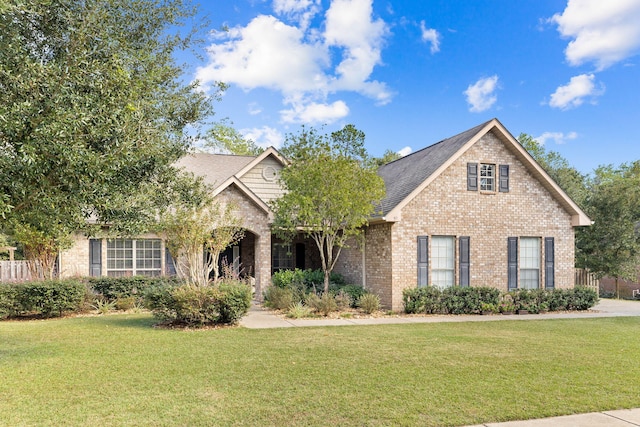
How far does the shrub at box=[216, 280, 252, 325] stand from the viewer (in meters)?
12.9

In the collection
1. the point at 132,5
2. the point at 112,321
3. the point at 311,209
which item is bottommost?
the point at 112,321

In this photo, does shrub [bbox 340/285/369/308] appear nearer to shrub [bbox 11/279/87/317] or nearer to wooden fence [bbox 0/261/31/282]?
shrub [bbox 11/279/87/317]

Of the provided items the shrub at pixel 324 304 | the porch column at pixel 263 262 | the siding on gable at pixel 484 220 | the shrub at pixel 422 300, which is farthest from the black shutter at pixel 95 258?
the shrub at pixel 422 300

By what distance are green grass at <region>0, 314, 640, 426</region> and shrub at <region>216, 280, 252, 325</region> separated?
85 cm

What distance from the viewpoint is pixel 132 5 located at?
1123 centimetres

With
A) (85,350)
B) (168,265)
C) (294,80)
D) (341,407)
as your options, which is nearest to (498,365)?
(341,407)

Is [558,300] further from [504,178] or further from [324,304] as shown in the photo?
[324,304]

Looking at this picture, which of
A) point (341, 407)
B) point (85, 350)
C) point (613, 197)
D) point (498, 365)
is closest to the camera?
point (341, 407)

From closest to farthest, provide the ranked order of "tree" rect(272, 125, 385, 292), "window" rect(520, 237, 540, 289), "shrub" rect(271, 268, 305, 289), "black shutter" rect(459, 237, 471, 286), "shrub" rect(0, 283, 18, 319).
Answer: "shrub" rect(0, 283, 18, 319), "tree" rect(272, 125, 385, 292), "black shutter" rect(459, 237, 471, 286), "shrub" rect(271, 268, 305, 289), "window" rect(520, 237, 540, 289)

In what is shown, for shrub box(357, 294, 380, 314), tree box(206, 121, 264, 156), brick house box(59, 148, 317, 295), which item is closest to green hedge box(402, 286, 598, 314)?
shrub box(357, 294, 380, 314)

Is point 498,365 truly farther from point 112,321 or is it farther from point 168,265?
point 168,265

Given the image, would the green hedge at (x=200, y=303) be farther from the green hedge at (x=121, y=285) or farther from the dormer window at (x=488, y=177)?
the dormer window at (x=488, y=177)

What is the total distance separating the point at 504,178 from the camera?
A: 18.1m

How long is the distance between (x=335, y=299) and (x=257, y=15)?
1034 centimetres
